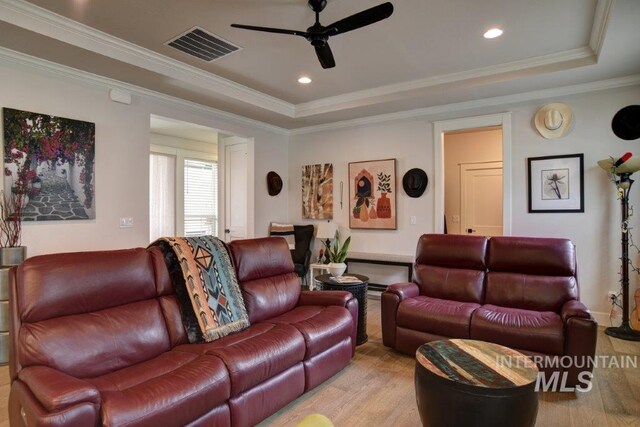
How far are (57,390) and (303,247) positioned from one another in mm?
4488

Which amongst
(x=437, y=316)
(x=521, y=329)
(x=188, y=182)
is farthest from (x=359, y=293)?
(x=188, y=182)

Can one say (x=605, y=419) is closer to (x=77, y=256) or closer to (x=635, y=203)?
(x=635, y=203)

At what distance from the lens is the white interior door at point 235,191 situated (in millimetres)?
5875

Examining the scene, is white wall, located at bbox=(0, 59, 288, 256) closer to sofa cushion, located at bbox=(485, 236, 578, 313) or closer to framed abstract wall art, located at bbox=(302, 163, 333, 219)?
framed abstract wall art, located at bbox=(302, 163, 333, 219)

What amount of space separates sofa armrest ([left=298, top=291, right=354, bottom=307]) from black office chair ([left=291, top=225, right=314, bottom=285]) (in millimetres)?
2334

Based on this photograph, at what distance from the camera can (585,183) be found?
4.05 m

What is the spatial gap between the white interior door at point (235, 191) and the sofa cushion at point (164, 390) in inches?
155

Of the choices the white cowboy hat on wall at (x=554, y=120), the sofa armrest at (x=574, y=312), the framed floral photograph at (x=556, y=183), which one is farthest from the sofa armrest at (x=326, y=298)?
the white cowboy hat on wall at (x=554, y=120)

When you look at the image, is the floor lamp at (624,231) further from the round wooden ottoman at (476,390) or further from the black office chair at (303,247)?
the black office chair at (303,247)

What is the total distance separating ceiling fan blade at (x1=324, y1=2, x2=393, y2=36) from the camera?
223cm

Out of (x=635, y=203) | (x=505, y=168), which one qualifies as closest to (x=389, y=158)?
(x=505, y=168)

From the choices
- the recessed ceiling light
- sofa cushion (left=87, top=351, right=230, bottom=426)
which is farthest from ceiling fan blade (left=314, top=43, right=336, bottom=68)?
sofa cushion (left=87, top=351, right=230, bottom=426)

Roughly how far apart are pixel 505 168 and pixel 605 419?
2979mm

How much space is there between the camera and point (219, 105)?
188 inches
